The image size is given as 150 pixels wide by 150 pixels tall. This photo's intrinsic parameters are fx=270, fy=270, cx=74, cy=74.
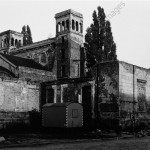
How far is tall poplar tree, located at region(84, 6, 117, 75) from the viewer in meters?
35.6

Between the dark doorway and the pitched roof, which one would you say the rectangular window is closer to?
the dark doorway

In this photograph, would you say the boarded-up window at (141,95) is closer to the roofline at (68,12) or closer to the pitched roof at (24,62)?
the pitched roof at (24,62)

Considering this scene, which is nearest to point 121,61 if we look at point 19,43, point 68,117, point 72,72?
point 68,117

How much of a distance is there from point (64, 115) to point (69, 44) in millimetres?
19691

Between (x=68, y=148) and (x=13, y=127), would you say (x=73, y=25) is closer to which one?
(x=13, y=127)

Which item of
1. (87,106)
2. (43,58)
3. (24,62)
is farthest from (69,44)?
(87,106)

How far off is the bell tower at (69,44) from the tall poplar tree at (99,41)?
2.36m

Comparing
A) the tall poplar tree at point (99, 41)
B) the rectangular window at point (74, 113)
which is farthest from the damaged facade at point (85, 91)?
the tall poplar tree at point (99, 41)

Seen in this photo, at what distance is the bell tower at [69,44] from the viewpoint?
128ft

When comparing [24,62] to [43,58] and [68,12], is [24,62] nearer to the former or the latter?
[43,58]

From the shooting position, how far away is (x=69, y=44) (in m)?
39.2

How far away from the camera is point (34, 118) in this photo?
2611 centimetres

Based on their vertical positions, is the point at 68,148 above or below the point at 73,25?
below

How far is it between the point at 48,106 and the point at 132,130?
23.6 ft
